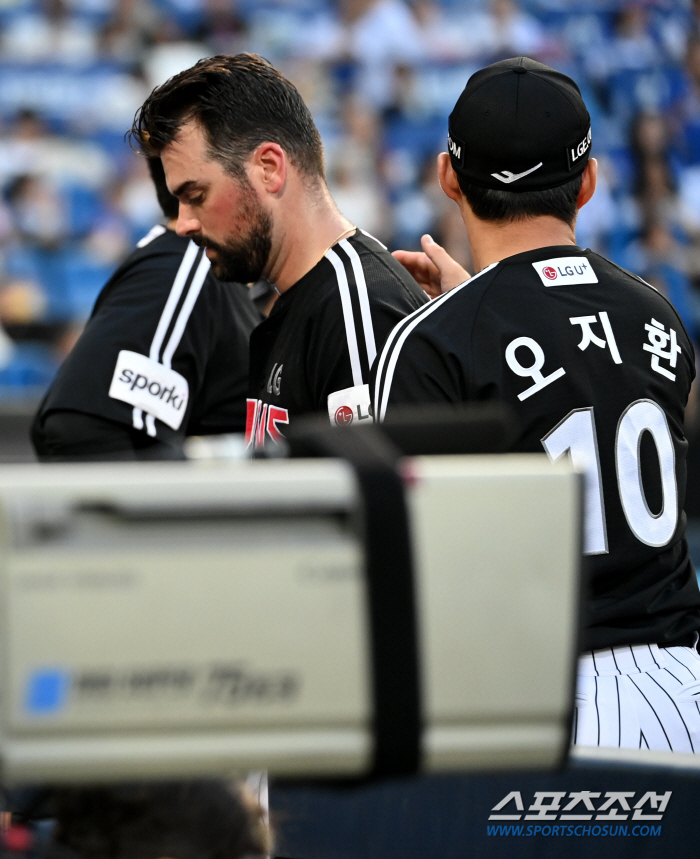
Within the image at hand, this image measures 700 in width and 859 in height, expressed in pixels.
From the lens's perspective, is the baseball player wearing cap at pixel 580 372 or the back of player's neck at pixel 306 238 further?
the back of player's neck at pixel 306 238

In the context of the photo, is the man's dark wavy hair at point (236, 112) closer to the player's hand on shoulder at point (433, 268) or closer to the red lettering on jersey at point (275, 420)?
the player's hand on shoulder at point (433, 268)

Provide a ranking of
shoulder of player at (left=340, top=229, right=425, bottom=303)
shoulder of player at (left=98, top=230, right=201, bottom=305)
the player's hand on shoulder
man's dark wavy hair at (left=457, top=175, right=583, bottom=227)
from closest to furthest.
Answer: man's dark wavy hair at (left=457, top=175, right=583, bottom=227) → shoulder of player at (left=340, top=229, right=425, bottom=303) → the player's hand on shoulder → shoulder of player at (left=98, top=230, right=201, bottom=305)

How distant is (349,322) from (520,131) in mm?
475

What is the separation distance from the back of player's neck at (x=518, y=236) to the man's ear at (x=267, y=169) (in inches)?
23.7

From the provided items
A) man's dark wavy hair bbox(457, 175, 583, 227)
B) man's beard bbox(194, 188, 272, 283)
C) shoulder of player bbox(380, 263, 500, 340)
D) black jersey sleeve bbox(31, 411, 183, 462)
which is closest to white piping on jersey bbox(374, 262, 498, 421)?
shoulder of player bbox(380, 263, 500, 340)

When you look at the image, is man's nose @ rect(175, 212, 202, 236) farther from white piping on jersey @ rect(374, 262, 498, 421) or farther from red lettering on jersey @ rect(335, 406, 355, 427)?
white piping on jersey @ rect(374, 262, 498, 421)

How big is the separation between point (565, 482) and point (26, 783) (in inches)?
18.1

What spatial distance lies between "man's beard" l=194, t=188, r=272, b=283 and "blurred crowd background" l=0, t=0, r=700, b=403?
187 inches

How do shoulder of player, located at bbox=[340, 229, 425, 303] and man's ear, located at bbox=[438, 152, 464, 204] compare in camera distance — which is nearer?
man's ear, located at bbox=[438, 152, 464, 204]

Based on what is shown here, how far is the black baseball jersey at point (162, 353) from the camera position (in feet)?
8.97

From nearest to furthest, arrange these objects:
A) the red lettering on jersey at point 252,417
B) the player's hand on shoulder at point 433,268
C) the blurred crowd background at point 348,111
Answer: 1. the red lettering on jersey at point 252,417
2. the player's hand on shoulder at point 433,268
3. the blurred crowd background at point 348,111

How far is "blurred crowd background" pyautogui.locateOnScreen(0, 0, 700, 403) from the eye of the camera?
7.47m

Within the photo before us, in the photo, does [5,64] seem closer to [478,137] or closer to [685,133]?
[685,133]

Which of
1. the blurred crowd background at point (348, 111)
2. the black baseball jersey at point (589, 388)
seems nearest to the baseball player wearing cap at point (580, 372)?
the black baseball jersey at point (589, 388)
